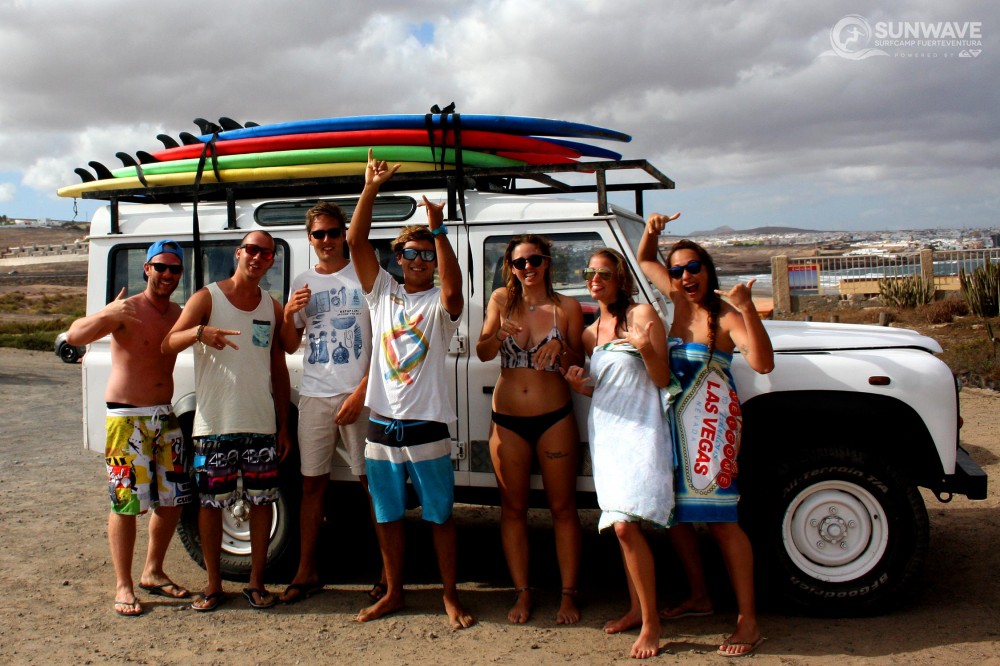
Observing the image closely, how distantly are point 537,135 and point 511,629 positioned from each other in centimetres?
280

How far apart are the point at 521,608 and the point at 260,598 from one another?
141 cm

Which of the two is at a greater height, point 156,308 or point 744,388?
point 156,308

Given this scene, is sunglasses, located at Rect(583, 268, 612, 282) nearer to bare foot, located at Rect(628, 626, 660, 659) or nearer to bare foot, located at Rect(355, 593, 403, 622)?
bare foot, located at Rect(628, 626, 660, 659)

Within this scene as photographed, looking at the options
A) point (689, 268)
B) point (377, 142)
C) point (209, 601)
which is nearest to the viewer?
point (689, 268)

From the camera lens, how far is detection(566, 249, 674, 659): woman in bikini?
396 centimetres

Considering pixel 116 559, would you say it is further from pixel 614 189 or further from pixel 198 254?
pixel 614 189

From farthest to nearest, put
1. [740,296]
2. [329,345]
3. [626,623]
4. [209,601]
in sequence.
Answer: [209,601], [329,345], [626,623], [740,296]

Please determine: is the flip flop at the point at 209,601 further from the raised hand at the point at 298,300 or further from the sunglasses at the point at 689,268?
the sunglasses at the point at 689,268

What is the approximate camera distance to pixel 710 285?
417 cm

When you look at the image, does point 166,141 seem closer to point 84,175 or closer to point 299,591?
point 84,175

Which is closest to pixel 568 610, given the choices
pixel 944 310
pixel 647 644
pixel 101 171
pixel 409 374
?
pixel 647 644

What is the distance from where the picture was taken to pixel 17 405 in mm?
12391

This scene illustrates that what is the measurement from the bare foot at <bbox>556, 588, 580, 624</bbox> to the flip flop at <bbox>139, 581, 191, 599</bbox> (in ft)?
6.80

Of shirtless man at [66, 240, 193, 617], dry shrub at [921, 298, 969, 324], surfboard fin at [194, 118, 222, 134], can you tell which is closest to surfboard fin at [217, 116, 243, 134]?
surfboard fin at [194, 118, 222, 134]
